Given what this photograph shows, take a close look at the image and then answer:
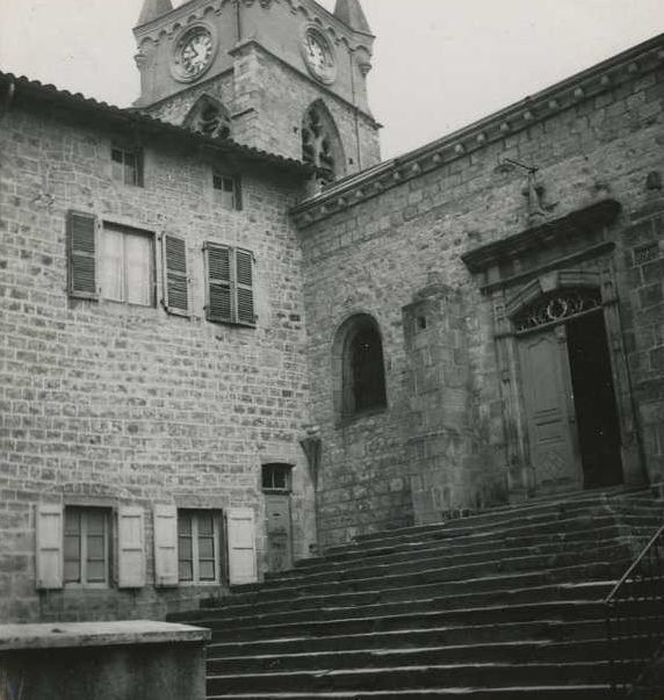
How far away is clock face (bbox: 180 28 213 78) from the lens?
24.0 m

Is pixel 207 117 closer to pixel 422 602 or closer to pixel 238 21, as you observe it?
pixel 238 21

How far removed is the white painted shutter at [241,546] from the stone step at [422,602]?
2064 millimetres

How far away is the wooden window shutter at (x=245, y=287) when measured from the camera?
16.1 metres

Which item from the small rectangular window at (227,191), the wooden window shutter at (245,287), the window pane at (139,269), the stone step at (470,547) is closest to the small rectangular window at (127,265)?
the window pane at (139,269)

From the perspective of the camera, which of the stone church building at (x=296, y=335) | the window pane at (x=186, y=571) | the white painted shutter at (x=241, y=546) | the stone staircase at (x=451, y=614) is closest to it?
the stone staircase at (x=451, y=614)

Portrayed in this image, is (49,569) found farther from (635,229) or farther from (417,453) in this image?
(635,229)

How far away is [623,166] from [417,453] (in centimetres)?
503

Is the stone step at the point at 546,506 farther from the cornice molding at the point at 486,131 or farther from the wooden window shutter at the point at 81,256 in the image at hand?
the cornice molding at the point at 486,131

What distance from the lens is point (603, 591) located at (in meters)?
7.99

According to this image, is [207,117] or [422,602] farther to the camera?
[207,117]

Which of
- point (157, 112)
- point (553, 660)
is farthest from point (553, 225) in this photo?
point (157, 112)

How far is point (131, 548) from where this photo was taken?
44.3 feet

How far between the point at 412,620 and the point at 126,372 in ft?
22.6

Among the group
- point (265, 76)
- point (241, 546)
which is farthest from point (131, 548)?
point (265, 76)
